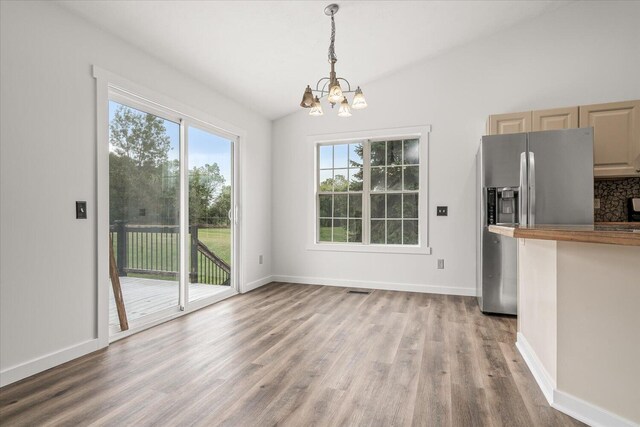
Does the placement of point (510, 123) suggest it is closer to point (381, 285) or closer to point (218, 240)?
point (381, 285)

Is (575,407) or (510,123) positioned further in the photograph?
(510,123)

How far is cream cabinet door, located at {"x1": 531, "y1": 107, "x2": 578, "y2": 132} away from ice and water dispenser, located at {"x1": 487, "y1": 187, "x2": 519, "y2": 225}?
2.61 ft

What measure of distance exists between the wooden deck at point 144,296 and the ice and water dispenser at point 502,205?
330 cm

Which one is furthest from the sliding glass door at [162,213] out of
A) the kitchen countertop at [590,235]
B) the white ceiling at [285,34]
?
the kitchen countertop at [590,235]

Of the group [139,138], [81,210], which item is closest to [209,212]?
A: [139,138]

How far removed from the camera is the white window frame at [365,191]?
4555 mm

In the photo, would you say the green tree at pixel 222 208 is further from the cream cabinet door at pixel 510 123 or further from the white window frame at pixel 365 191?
the cream cabinet door at pixel 510 123

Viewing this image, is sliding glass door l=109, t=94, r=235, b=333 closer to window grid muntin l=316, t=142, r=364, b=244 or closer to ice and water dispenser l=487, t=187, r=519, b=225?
window grid muntin l=316, t=142, r=364, b=244

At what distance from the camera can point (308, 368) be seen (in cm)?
232

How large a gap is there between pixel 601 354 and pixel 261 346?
7.01 ft

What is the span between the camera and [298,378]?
85.7 inches

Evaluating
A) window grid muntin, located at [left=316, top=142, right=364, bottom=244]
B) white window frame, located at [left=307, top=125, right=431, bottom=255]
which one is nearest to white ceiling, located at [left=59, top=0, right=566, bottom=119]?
white window frame, located at [left=307, top=125, right=431, bottom=255]

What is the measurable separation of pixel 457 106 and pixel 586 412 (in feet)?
11.8

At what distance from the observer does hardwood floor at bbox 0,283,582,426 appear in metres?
1.76
